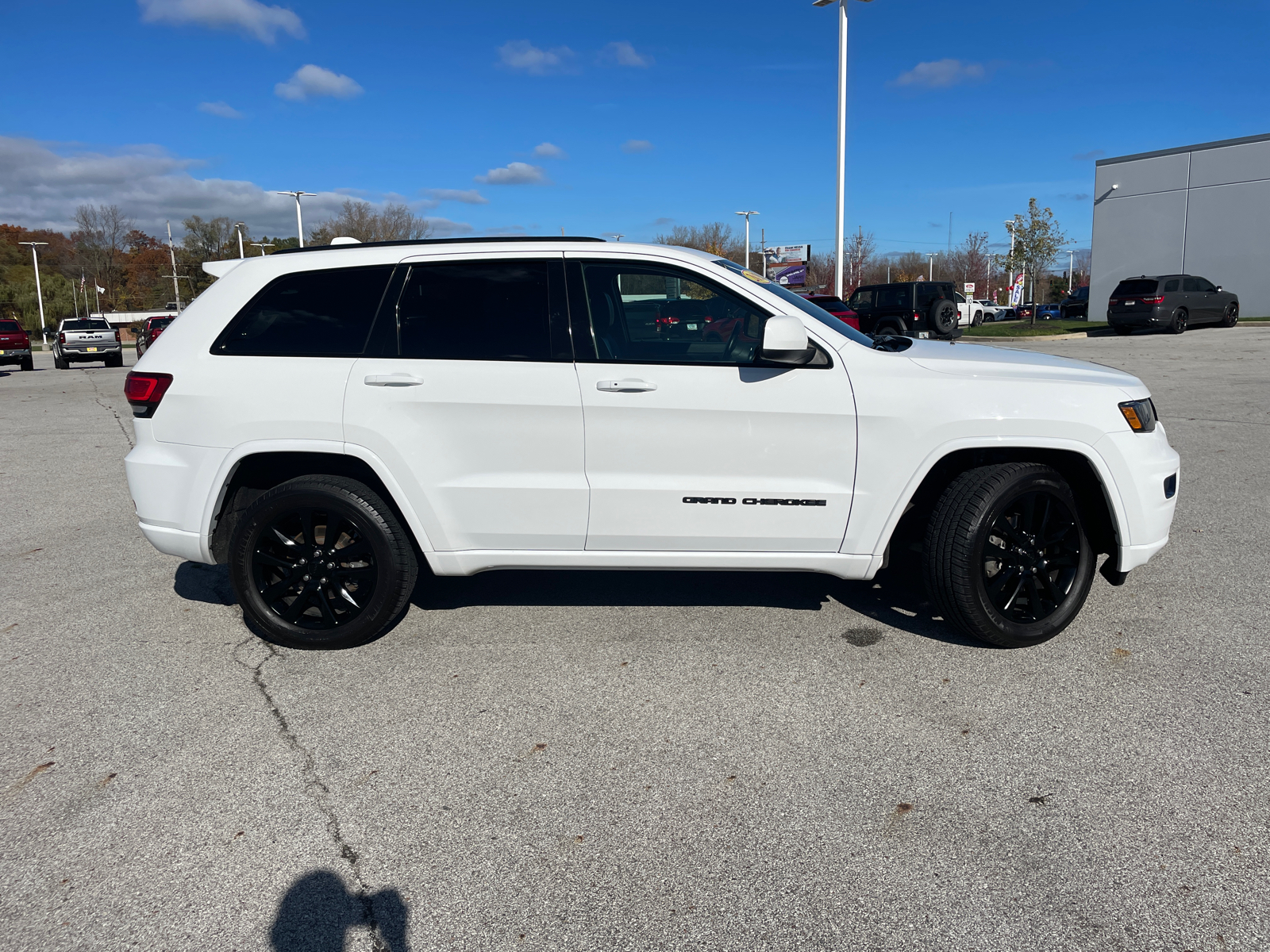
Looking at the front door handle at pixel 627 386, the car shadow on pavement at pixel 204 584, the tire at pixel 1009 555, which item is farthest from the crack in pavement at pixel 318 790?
the tire at pixel 1009 555

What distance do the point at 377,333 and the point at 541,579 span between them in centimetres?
185

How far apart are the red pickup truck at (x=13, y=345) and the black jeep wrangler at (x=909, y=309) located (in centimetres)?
2715

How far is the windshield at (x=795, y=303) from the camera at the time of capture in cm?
404

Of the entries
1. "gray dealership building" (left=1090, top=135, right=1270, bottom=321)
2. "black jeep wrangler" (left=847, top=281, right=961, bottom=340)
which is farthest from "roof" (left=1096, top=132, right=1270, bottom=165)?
"black jeep wrangler" (left=847, top=281, right=961, bottom=340)

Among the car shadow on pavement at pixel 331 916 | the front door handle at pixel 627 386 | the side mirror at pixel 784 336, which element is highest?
the side mirror at pixel 784 336

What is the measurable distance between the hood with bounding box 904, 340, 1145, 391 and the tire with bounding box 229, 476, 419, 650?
255cm

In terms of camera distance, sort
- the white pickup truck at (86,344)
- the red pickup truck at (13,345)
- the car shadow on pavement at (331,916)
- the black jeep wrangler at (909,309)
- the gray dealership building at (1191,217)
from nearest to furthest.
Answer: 1. the car shadow on pavement at (331,916)
2. the black jeep wrangler at (909,309)
3. the red pickup truck at (13,345)
4. the white pickup truck at (86,344)
5. the gray dealership building at (1191,217)

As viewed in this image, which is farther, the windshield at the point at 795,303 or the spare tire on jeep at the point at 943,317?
the spare tire on jeep at the point at 943,317

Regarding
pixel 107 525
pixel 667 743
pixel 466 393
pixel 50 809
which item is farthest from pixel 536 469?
pixel 107 525

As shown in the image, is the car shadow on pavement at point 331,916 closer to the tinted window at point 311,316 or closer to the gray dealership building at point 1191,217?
the tinted window at point 311,316

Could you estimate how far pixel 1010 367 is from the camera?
13.0ft

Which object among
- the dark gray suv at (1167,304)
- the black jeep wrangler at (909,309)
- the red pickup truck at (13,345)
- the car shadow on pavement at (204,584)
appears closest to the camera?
the car shadow on pavement at (204,584)

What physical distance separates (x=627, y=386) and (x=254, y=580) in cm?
199

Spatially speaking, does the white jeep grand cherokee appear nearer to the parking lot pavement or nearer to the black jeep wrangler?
the parking lot pavement
